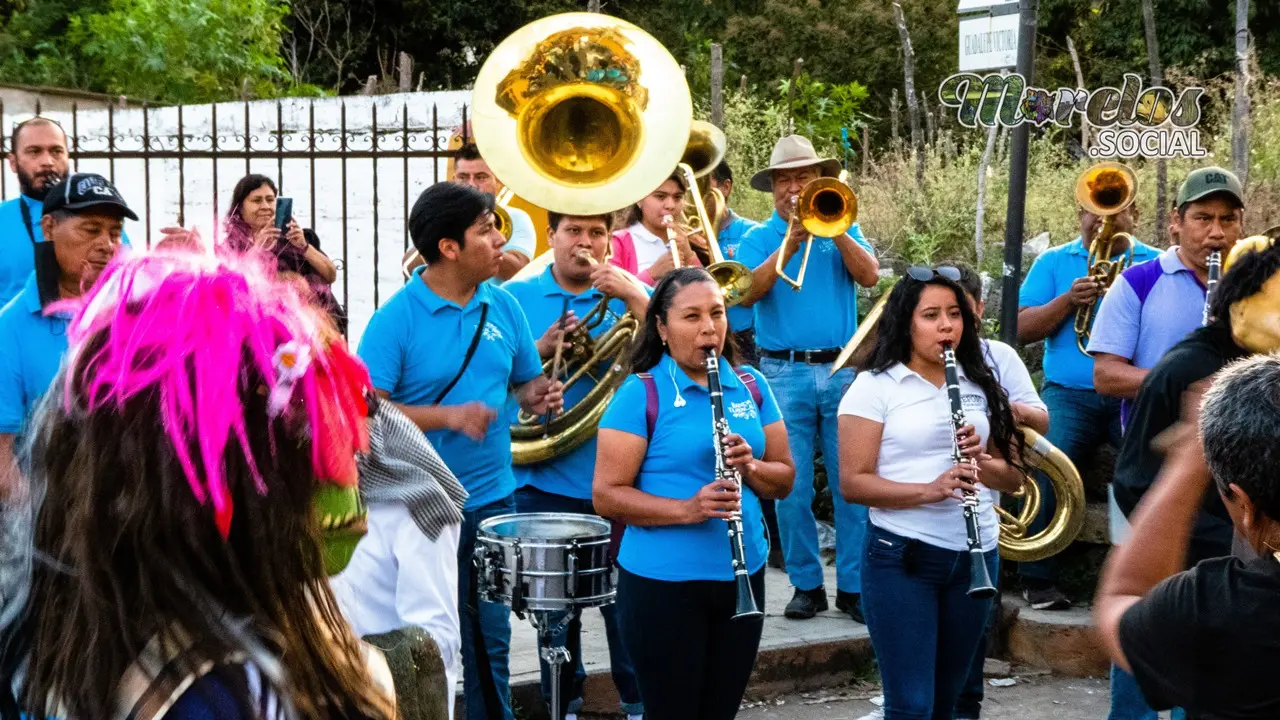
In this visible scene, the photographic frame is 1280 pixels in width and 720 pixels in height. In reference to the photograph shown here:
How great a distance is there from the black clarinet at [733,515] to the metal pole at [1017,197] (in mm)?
2173

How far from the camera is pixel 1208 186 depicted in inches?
214

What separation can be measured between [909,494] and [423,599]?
163 centimetres

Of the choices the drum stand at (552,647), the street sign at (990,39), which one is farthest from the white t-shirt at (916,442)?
the street sign at (990,39)

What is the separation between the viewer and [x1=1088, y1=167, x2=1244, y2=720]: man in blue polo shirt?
5371mm

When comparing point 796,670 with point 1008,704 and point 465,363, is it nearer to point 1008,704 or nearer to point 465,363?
point 1008,704

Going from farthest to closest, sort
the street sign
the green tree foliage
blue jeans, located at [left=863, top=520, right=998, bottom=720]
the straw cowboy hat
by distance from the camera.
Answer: the green tree foliage → the straw cowboy hat → the street sign → blue jeans, located at [left=863, top=520, right=998, bottom=720]

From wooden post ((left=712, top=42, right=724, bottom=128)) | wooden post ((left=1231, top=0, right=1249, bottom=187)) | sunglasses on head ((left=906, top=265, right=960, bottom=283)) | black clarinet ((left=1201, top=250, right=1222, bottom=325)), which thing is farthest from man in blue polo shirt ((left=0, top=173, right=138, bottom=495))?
wooden post ((left=1231, top=0, right=1249, bottom=187))

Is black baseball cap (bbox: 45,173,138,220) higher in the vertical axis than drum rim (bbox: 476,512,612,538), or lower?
higher

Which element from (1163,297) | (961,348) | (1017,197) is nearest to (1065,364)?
(1017,197)

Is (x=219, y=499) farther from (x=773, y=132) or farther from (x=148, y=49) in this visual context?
(x=148, y=49)

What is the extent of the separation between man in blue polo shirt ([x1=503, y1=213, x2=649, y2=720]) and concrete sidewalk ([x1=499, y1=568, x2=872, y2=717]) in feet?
0.94

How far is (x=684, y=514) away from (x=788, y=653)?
78.8 inches

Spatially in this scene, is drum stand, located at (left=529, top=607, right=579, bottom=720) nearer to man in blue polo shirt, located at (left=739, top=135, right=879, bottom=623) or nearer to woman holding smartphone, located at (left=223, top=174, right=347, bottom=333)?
man in blue polo shirt, located at (left=739, top=135, right=879, bottom=623)

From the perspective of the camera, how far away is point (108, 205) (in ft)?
13.4
